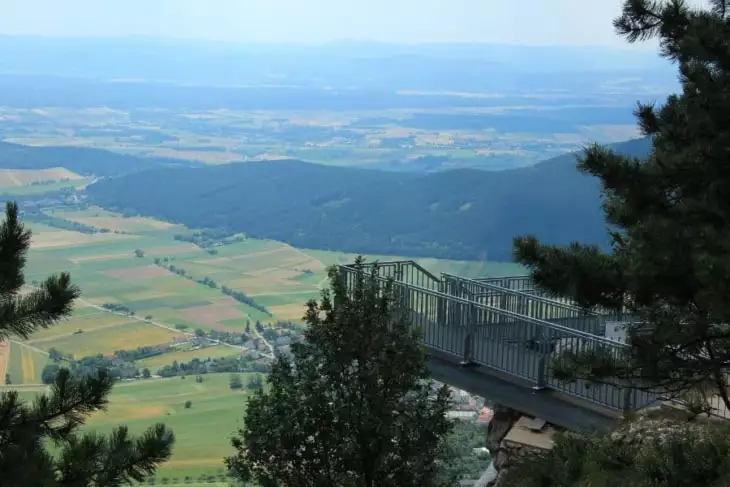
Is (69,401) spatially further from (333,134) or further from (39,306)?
(333,134)

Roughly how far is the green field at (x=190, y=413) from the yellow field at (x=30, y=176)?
44117 millimetres

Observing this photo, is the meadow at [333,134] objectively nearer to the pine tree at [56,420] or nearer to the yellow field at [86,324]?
the yellow field at [86,324]

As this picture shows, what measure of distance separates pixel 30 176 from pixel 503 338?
251 ft

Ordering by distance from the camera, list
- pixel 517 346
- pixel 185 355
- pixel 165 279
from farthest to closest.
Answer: pixel 165 279 → pixel 185 355 → pixel 517 346

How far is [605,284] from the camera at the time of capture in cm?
800

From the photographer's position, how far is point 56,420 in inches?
241

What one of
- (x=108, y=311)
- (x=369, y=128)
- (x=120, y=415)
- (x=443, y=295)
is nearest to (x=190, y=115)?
(x=369, y=128)

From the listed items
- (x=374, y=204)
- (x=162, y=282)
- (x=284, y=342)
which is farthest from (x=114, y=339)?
(x=374, y=204)

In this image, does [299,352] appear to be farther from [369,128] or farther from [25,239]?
[369,128]

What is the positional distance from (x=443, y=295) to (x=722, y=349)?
4563 mm

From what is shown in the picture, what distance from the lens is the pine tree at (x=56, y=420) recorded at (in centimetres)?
571

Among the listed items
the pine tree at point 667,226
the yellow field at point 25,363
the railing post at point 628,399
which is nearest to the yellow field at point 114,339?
the yellow field at point 25,363

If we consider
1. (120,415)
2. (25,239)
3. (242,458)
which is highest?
(25,239)

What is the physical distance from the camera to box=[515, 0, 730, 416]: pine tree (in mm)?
7285
